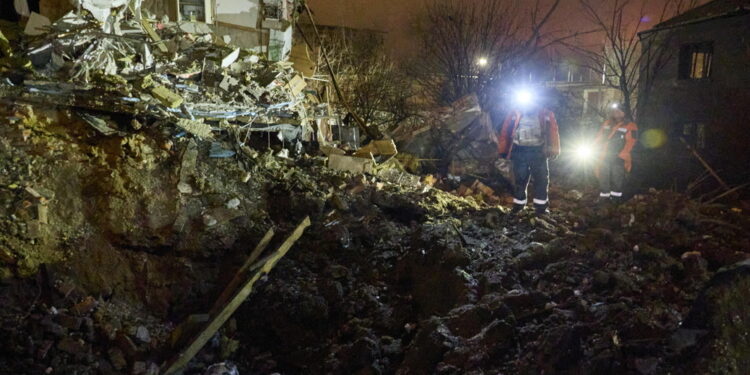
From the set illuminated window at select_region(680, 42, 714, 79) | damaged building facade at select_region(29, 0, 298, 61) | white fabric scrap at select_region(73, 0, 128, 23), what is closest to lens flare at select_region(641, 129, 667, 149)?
illuminated window at select_region(680, 42, 714, 79)

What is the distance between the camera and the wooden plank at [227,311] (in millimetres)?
3568

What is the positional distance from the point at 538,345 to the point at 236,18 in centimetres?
1028

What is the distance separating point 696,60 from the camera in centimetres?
1261

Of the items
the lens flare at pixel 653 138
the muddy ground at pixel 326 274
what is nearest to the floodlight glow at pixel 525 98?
the muddy ground at pixel 326 274

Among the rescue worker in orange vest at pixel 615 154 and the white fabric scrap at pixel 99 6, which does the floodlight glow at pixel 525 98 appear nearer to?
the rescue worker in orange vest at pixel 615 154

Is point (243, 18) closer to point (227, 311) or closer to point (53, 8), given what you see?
point (53, 8)

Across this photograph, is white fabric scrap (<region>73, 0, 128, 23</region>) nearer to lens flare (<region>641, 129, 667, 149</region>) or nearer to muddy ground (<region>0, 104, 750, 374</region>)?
muddy ground (<region>0, 104, 750, 374</region>)

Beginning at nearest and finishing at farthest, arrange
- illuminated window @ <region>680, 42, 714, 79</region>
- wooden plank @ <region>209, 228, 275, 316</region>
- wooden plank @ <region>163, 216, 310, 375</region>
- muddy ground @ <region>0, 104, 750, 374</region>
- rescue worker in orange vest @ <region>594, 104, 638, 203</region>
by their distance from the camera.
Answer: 1. muddy ground @ <region>0, 104, 750, 374</region>
2. wooden plank @ <region>163, 216, 310, 375</region>
3. wooden plank @ <region>209, 228, 275, 316</region>
4. rescue worker in orange vest @ <region>594, 104, 638, 203</region>
5. illuminated window @ <region>680, 42, 714, 79</region>

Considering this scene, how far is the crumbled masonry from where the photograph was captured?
3.12 metres

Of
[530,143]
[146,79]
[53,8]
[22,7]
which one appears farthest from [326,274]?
[22,7]

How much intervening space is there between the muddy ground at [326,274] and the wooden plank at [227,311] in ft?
0.39

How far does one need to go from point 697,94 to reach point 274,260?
12.8m

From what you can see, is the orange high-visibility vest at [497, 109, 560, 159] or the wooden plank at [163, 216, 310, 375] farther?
the orange high-visibility vest at [497, 109, 560, 159]

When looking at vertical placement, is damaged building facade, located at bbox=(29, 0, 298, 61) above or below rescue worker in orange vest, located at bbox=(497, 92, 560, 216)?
above
